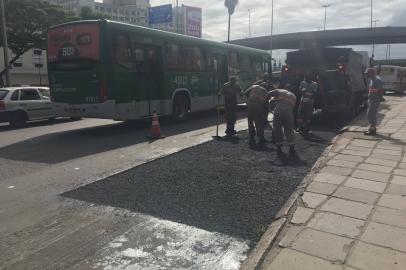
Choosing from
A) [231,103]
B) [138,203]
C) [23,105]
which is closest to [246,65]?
[231,103]

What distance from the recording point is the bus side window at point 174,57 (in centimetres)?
1397

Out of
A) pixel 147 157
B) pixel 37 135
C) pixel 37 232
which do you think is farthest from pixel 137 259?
pixel 37 135

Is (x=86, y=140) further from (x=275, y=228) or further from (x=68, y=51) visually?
(x=275, y=228)

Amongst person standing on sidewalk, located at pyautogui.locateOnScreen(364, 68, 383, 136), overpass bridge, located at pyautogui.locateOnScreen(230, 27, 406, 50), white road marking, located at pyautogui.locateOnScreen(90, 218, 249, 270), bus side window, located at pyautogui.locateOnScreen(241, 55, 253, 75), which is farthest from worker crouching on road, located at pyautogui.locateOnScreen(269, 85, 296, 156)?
overpass bridge, located at pyautogui.locateOnScreen(230, 27, 406, 50)

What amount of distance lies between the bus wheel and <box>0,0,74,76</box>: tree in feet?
79.0

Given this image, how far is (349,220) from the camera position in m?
4.78

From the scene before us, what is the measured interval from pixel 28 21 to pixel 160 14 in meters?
22.3

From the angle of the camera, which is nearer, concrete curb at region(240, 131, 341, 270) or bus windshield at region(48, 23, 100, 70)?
concrete curb at region(240, 131, 341, 270)

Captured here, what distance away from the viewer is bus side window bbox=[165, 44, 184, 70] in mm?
13969

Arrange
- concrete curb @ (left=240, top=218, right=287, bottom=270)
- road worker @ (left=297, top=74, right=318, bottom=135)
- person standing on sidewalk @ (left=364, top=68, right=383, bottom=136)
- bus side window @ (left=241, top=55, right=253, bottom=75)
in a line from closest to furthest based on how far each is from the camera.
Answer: concrete curb @ (left=240, top=218, right=287, bottom=270), person standing on sidewalk @ (left=364, top=68, right=383, bottom=136), road worker @ (left=297, top=74, right=318, bottom=135), bus side window @ (left=241, top=55, right=253, bottom=75)

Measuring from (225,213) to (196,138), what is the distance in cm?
639

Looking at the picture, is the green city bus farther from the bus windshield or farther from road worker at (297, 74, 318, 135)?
road worker at (297, 74, 318, 135)

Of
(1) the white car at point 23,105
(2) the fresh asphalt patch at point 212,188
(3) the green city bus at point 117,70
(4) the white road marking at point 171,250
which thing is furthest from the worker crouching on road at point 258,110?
(1) the white car at point 23,105

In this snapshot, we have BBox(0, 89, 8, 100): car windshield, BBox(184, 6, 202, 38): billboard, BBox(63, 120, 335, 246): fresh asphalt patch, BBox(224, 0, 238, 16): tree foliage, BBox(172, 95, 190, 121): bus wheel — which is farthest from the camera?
BBox(184, 6, 202, 38): billboard
